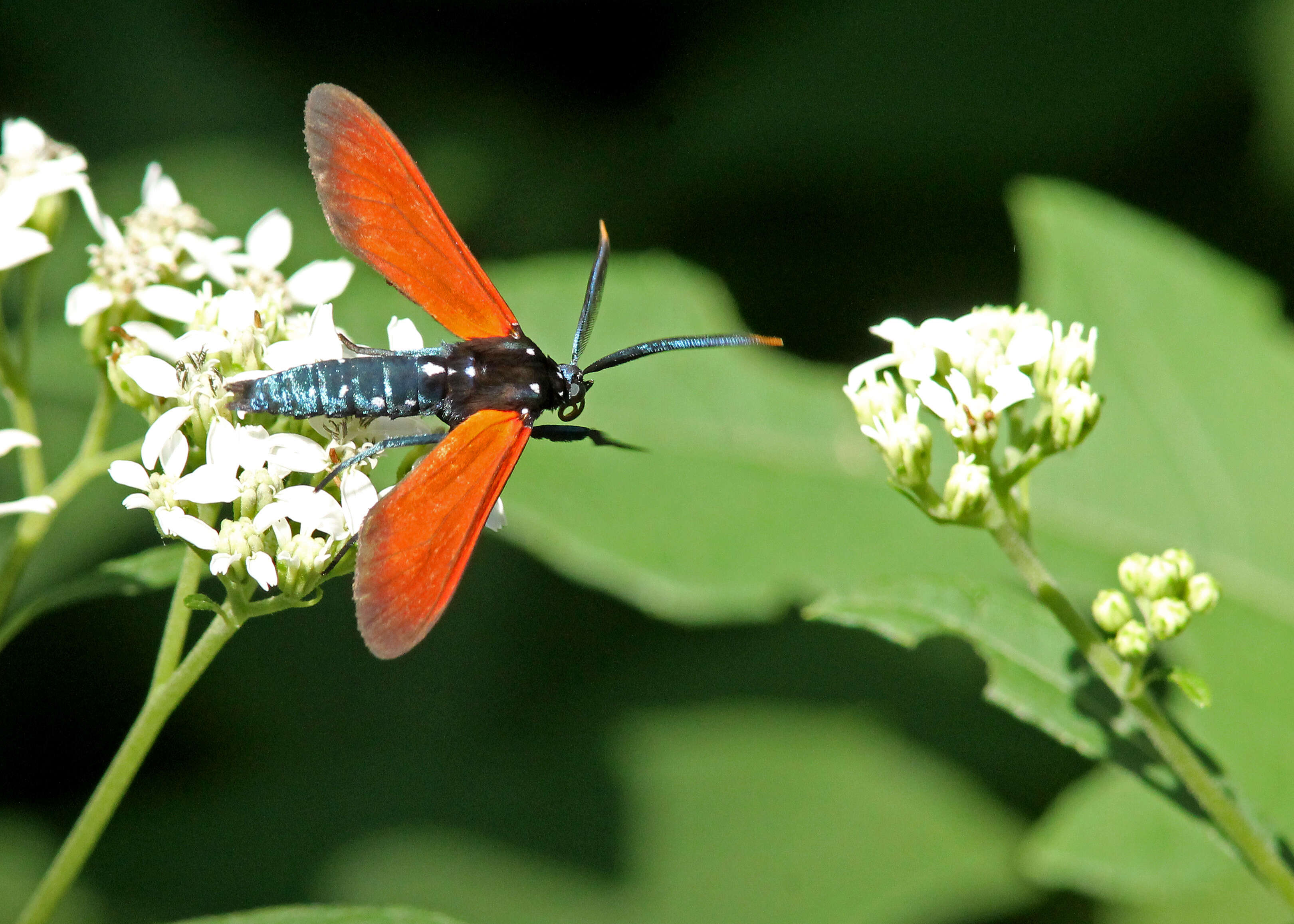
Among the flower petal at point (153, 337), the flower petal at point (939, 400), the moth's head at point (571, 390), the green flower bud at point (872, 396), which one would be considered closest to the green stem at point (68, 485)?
the flower petal at point (153, 337)

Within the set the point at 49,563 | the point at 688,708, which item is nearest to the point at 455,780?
the point at 688,708

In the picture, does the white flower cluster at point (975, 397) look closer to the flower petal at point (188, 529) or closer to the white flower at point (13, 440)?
the flower petal at point (188, 529)

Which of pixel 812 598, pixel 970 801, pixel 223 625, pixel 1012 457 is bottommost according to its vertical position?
pixel 970 801

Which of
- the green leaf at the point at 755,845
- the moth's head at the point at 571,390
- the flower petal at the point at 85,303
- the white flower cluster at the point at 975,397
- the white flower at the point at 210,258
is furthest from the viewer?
the green leaf at the point at 755,845

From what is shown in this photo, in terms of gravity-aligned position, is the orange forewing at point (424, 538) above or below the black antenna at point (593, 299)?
below

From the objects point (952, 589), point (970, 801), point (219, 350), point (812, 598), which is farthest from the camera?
point (970, 801)

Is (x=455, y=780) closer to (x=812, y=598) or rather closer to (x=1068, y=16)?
(x=812, y=598)

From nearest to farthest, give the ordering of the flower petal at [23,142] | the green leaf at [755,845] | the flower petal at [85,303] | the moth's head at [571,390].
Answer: the moth's head at [571,390] → the flower petal at [85,303] → the flower petal at [23,142] → the green leaf at [755,845]
